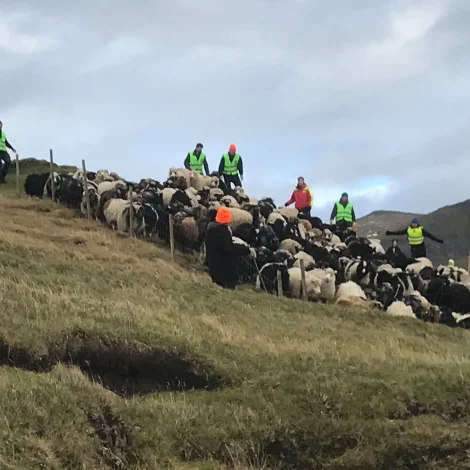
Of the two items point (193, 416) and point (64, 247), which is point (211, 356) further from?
point (64, 247)

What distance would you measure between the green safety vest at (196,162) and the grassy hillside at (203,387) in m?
13.5

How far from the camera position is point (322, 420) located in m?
9.62

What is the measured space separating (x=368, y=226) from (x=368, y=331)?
7730 centimetres

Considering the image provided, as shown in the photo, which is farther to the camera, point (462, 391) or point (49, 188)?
point (49, 188)

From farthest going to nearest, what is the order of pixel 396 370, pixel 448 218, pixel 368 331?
pixel 448 218
pixel 368 331
pixel 396 370

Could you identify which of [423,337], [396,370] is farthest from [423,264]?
[396,370]

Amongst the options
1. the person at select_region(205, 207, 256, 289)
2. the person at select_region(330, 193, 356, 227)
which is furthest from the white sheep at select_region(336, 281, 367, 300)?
the person at select_region(330, 193, 356, 227)

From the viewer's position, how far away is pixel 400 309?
18.9 meters

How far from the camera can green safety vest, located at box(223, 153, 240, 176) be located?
2822cm

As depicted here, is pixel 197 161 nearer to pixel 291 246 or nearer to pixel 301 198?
pixel 301 198

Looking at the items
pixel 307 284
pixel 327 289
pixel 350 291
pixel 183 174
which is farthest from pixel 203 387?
pixel 183 174

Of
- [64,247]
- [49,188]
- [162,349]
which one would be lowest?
[162,349]

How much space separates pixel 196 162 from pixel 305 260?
8460mm

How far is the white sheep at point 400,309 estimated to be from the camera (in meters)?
18.8
